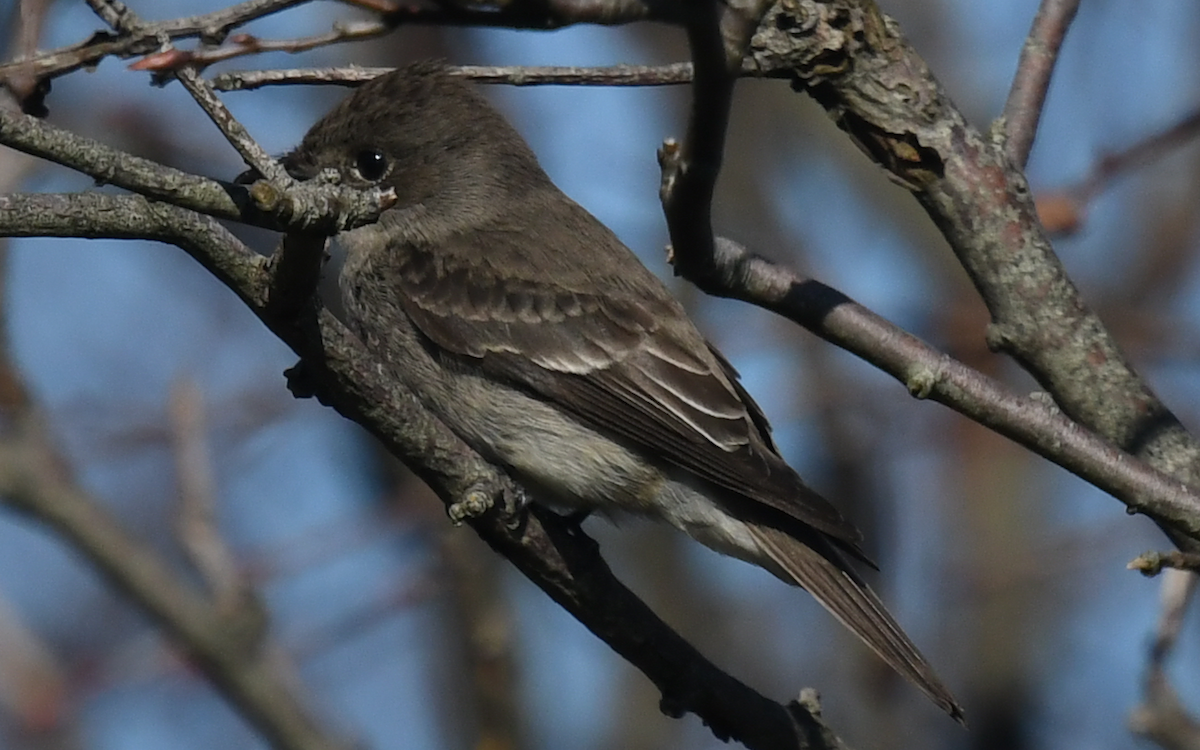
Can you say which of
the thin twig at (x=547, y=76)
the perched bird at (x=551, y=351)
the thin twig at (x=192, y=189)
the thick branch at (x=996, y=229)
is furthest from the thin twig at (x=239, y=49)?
the perched bird at (x=551, y=351)

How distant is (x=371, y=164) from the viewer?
595 centimetres

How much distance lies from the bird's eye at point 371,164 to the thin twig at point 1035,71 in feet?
8.58

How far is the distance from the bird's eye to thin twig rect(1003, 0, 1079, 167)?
103 inches

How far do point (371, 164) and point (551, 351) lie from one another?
1.22 meters

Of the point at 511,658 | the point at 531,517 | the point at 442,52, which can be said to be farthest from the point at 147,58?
the point at 442,52

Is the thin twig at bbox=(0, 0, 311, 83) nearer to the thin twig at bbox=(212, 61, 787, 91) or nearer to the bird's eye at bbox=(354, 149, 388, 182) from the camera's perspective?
the thin twig at bbox=(212, 61, 787, 91)

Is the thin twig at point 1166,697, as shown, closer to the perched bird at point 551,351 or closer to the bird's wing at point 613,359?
the perched bird at point 551,351

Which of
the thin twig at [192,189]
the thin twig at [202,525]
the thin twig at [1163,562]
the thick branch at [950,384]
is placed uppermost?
the thin twig at [192,189]

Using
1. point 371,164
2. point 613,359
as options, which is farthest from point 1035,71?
point 371,164

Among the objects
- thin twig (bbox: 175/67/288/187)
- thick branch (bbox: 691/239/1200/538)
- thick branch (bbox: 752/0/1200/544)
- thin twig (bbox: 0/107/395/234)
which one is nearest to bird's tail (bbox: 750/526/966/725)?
thick branch (bbox: 752/0/1200/544)

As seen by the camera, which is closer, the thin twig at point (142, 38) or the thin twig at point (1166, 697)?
the thin twig at point (142, 38)

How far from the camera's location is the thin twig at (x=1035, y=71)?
13.6 feet

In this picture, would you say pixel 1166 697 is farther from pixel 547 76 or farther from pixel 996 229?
pixel 547 76

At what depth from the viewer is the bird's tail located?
14.4 feet
